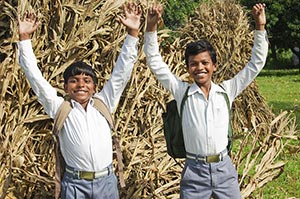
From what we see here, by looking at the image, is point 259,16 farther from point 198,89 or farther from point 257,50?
point 198,89

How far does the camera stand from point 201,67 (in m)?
3.34

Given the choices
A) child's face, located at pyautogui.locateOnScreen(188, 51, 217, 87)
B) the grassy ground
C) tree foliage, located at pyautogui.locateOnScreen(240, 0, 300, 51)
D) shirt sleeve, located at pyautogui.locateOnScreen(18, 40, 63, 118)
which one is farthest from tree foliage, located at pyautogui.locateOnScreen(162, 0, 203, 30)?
shirt sleeve, located at pyautogui.locateOnScreen(18, 40, 63, 118)

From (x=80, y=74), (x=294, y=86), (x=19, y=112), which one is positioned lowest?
(x=294, y=86)

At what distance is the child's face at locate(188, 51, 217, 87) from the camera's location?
3.34 metres

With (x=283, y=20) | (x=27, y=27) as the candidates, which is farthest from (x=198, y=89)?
(x=283, y=20)

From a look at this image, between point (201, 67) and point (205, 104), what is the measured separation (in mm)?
207

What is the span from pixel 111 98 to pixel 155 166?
3.53 feet

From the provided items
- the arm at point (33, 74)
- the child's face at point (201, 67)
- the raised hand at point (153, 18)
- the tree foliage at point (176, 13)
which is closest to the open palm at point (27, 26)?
the arm at point (33, 74)

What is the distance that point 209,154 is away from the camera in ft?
10.9

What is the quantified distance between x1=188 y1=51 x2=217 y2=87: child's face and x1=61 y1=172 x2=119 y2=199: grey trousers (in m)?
0.75

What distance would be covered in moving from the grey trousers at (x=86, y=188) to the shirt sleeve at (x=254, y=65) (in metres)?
0.91

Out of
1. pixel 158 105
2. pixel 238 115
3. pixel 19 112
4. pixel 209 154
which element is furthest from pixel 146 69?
pixel 238 115

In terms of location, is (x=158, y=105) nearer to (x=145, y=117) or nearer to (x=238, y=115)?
(x=145, y=117)

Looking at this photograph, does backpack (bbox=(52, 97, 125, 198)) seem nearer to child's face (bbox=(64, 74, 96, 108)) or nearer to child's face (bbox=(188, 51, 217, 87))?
child's face (bbox=(64, 74, 96, 108))
